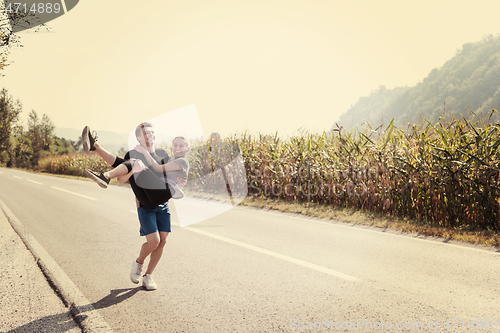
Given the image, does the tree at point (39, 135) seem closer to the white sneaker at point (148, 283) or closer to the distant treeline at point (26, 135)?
the distant treeline at point (26, 135)

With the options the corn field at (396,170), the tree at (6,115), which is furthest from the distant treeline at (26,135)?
the corn field at (396,170)

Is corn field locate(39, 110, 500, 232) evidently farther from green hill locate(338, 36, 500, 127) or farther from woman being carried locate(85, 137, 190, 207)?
green hill locate(338, 36, 500, 127)

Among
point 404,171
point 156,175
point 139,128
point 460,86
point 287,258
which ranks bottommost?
point 287,258

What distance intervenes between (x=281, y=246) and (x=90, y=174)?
3.82 metres

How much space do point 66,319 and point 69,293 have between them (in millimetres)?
691

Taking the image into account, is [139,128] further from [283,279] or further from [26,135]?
[26,135]

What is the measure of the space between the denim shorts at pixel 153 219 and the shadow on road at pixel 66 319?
83 cm

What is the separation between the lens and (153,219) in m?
3.90

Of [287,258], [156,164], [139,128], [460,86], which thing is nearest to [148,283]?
[156,164]

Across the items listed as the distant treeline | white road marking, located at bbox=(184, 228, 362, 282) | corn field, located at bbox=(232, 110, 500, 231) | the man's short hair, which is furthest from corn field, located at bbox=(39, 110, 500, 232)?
the distant treeline

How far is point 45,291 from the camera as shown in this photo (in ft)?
13.7

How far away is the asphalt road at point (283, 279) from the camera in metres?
3.41

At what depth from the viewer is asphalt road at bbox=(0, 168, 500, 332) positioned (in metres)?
3.41

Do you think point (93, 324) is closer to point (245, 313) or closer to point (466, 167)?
point (245, 313)
